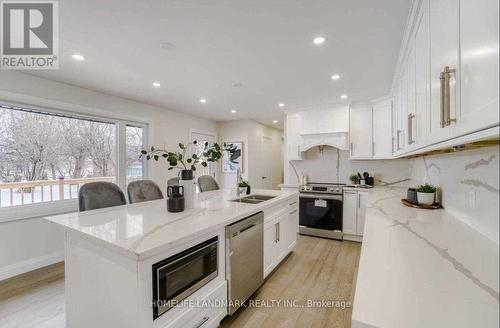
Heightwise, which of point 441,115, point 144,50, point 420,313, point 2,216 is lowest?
point 2,216

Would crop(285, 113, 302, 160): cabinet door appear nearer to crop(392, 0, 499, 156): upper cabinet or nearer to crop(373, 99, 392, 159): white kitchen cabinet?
crop(373, 99, 392, 159): white kitchen cabinet

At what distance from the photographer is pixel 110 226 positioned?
1.45m

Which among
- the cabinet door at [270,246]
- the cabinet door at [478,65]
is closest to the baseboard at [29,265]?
the cabinet door at [270,246]

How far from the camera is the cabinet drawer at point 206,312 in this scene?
132 cm

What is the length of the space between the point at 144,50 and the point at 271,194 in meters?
2.20

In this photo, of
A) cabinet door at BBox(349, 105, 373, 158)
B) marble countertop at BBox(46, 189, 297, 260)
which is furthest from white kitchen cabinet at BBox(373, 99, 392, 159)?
marble countertop at BBox(46, 189, 297, 260)

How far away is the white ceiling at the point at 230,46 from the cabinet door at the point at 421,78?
11.3 inches

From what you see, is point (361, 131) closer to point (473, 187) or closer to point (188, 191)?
point (473, 187)

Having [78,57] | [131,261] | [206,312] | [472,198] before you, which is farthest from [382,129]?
[78,57]

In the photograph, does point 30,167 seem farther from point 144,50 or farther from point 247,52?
point 247,52

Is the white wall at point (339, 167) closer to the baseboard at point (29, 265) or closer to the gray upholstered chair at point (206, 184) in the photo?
the gray upholstered chair at point (206, 184)

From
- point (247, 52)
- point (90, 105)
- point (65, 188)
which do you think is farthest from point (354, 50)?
point (65, 188)

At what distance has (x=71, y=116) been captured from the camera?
318cm

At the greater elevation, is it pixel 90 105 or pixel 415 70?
pixel 90 105
